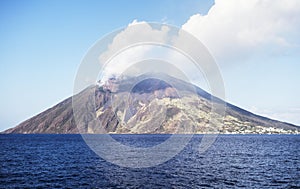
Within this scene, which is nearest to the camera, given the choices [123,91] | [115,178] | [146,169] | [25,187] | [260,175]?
[25,187]

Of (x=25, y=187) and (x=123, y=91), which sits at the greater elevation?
(x=123, y=91)

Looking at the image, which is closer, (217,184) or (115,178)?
(217,184)

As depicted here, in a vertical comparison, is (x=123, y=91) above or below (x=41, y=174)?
above

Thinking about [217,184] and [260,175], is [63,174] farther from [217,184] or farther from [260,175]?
[260,175]

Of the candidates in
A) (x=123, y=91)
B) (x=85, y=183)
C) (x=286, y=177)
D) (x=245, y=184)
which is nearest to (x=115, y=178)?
(x=85, y=183)

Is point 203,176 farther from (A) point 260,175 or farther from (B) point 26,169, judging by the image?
(B) point 26,169

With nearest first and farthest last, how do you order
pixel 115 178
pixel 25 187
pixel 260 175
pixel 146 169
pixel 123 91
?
pixel 25 187 < pixel 115 178 < pixel 260 175 < pixel 146 169 < pixel 123 91

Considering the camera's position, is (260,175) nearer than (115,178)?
No

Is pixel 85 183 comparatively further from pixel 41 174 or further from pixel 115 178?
pixel 41 174

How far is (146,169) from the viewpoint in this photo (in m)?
62.9

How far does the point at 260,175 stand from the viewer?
56.8m

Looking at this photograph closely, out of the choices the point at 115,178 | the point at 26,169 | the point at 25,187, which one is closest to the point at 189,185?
the point at 115,178

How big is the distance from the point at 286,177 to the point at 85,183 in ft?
117

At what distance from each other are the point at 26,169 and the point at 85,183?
22.2m
